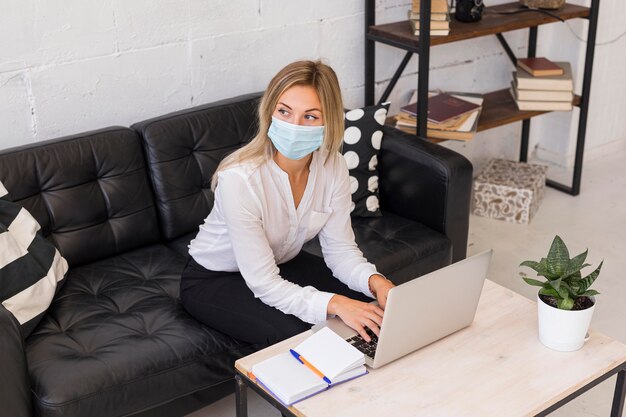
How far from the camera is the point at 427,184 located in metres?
2.84

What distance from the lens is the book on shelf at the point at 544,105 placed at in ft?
12.0

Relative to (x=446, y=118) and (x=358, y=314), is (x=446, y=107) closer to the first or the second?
(x=446, y=118)

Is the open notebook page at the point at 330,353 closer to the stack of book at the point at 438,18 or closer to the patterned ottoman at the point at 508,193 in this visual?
the stack of book at the point at 438,18

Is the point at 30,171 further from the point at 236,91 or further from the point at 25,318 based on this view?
the point at 236,91

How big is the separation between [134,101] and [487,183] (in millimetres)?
1671

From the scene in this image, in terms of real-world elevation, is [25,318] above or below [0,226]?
below

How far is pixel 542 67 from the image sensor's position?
3689mm

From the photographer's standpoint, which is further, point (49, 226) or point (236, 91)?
point (236, 91)

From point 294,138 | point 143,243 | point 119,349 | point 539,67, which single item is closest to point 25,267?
point 119,349

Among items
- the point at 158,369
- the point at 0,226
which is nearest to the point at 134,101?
the point at 0,226

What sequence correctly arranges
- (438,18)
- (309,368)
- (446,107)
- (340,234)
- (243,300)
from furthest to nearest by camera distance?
(446,107)
(438,18)
(340,234)
(243,300)
(309,368)

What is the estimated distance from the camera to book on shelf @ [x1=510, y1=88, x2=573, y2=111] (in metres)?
3.64

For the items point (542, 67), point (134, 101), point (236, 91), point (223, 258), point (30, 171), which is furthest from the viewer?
point (542, 67)

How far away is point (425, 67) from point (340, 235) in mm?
1063
